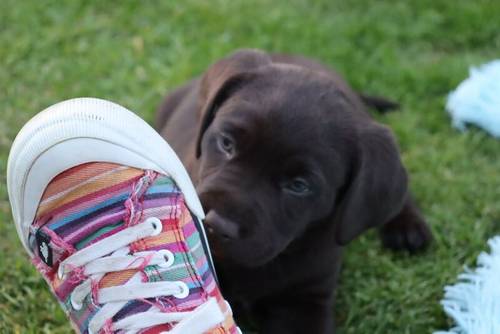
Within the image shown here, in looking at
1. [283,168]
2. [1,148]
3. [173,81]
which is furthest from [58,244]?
[173,81]

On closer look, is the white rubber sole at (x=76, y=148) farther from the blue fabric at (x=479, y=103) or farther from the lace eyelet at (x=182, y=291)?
the blue fabric at (x=479, y=103)

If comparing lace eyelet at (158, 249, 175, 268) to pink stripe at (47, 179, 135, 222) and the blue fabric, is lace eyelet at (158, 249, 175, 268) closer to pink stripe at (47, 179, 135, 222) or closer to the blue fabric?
pink stripe at (47, 179, 135, 222)

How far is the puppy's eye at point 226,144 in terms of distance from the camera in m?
2.26

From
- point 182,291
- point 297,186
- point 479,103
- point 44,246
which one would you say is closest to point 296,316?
point 297,186

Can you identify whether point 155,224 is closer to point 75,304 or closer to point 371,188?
point 75,304

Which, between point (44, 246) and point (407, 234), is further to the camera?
point (407, 234)

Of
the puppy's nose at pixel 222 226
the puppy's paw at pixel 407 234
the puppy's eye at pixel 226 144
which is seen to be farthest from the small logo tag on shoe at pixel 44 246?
the puppy's paw at pixel 407 234

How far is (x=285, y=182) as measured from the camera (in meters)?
2.23

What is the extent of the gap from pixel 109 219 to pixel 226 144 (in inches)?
17.3

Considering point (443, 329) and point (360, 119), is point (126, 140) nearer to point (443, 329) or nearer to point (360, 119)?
point (360, 119)

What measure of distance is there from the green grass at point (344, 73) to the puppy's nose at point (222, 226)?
59 cm

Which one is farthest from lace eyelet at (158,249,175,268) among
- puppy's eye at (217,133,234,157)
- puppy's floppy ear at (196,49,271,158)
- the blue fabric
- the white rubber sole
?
the blue fabric

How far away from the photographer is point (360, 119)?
237 centimetres

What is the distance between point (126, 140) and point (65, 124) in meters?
0.16
